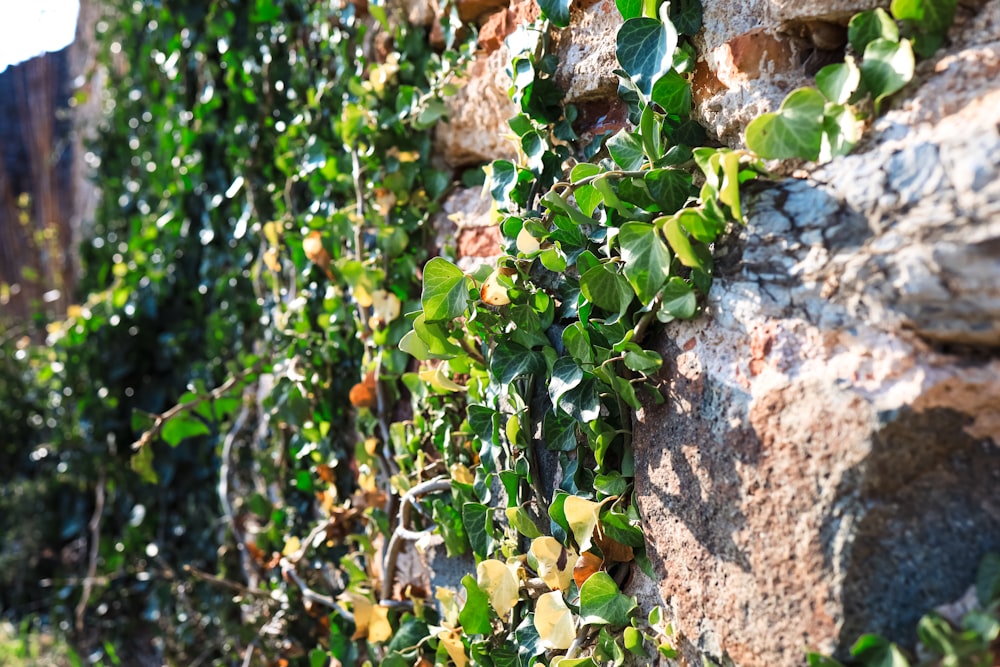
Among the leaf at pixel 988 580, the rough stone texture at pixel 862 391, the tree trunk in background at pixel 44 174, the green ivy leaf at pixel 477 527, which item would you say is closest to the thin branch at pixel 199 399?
the green ivy leaf at pixel 477 527

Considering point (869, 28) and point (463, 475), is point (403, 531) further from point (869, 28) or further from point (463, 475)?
point (869, 28)

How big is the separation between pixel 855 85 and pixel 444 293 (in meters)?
0.57

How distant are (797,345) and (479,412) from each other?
525mm

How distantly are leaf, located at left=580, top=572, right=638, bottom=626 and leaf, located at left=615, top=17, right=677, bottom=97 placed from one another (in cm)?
60

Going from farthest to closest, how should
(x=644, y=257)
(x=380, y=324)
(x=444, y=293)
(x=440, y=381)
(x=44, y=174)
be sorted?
(x=44, y=174), (x=380, y=324), (x=440, y=381), (x=444, y=293), (x=644, y=257)

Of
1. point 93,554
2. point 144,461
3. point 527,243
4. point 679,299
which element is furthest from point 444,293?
point 93,554

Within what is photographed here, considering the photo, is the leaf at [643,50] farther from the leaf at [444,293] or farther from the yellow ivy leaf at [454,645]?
the yellow ivy leaf at [454,645]

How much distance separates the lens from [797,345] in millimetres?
826

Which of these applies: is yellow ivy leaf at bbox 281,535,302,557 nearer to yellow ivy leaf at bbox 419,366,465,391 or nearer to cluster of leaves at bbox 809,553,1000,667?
yellow ivy leaf at bbox 419,366,465,391

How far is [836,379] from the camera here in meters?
0.78

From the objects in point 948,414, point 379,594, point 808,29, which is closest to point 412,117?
point 808,29

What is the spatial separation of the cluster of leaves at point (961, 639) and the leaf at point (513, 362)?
533 mm

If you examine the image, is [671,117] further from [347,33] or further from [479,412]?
[347,33]

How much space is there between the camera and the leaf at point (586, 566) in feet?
3.47
